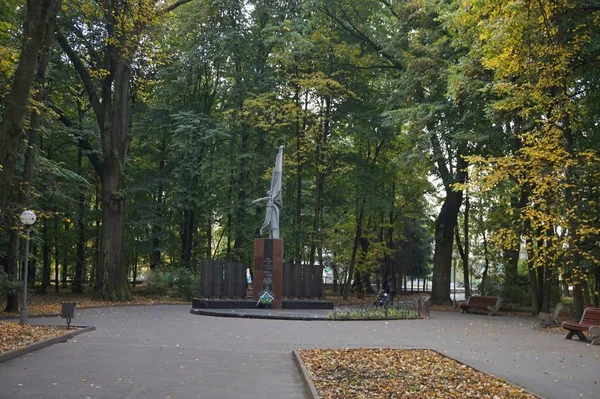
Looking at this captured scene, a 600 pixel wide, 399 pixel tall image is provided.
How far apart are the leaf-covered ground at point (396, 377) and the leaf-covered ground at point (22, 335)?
5540 millimetres

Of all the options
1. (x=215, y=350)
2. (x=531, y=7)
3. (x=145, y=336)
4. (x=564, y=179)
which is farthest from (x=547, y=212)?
(x=145, y=336)

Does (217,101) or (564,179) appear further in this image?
(217,101)

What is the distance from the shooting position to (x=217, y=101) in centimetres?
3991

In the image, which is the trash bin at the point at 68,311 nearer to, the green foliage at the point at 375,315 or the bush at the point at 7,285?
the bush at the point at 7,285

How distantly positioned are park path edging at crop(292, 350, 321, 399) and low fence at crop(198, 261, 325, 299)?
15525mm

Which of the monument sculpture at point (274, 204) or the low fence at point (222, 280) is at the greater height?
the monument sculpture at point (274, 204)

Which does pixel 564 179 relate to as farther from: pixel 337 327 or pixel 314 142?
pixel 314 142

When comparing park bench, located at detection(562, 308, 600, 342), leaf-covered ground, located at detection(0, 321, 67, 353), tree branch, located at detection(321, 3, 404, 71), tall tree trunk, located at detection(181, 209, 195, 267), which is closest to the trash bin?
leaf-covered ground, located at detection(0, 321, 67, 353)

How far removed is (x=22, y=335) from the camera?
13.7 m

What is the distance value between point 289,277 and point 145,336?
13020 millimetres

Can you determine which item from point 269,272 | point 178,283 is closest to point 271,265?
point 269,272

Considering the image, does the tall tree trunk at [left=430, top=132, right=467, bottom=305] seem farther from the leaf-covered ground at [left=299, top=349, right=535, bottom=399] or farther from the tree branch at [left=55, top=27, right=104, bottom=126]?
the leaf-covered ground at [left=299, top=349, right=535, bottom=399]

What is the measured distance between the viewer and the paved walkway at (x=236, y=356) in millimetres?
8648

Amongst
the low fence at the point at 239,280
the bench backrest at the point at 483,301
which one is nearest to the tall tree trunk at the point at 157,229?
the low fence at the point at 239,280
